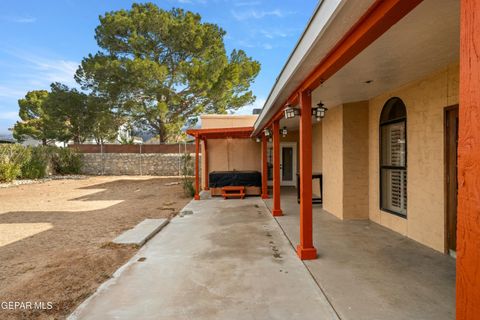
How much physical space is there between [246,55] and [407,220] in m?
18.8

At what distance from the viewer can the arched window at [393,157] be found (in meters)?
4.95

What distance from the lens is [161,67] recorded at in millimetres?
18031

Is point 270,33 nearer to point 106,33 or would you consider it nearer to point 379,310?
point 106,33

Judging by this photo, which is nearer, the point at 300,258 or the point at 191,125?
the point at 300,258

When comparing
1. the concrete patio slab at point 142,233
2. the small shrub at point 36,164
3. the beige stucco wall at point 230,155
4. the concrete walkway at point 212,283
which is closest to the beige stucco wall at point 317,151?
the beige stucco wall at point 230,155

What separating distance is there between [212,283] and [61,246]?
3290mm

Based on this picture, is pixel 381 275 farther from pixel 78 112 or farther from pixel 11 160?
pixel 78 112

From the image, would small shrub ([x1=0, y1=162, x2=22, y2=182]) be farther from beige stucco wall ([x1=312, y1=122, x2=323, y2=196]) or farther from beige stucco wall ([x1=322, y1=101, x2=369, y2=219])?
beige stucco wall ([x1=322, y1=101, x2=369, y2=219])

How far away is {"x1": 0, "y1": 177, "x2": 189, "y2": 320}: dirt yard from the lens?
10.2ft

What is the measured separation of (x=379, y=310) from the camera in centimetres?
250

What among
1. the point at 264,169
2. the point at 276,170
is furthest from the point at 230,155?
the point at 276,170

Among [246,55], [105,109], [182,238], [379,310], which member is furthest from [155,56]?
[379,310]

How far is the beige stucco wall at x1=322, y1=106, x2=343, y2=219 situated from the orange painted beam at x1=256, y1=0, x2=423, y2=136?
127 inches

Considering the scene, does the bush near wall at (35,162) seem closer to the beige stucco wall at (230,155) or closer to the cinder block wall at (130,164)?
the cinder block wall at (130,164)
